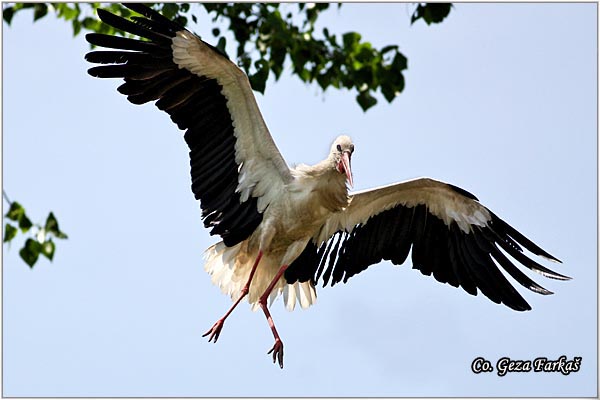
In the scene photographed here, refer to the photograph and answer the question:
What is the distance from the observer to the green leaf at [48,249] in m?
8.23

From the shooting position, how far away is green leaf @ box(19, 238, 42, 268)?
822 centimetres

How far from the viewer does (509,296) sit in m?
8.09

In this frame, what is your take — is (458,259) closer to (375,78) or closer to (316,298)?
(316,298)

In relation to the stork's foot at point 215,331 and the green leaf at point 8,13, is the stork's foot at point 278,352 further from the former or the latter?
the green leaf at point 8,13

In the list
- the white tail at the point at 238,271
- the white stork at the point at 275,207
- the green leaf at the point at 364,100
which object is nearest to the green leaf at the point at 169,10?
the white stork at the point at 275,207

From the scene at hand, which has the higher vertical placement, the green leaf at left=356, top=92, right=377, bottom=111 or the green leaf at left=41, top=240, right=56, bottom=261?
the green leaf at left=356, top=92, right=377, bottom=111

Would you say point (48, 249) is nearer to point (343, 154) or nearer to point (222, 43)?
point (222, 43)

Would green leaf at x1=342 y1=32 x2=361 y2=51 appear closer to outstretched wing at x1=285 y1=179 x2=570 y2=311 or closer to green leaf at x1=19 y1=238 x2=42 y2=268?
outstretched wing at x1=285 y1=179 x2=570 y2=311

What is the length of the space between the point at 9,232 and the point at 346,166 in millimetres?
2114

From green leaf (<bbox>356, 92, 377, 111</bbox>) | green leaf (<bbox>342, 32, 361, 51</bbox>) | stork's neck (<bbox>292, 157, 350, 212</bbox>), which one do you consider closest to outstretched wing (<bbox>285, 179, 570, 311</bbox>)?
stork's neck (<bbox>292, 157, 350, 212</bbox>)

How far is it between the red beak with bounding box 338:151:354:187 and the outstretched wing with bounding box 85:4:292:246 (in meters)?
0.31

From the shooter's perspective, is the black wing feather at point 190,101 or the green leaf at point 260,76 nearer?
the black wing feather at point 190,101

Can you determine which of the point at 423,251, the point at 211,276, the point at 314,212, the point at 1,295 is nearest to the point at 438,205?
the point at 423,251

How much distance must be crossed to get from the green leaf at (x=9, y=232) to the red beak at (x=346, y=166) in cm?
204
